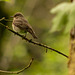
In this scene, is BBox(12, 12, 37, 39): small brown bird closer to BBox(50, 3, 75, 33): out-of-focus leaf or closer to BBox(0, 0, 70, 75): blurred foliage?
BBox(50, 3, 75, 33): out-of-focus leaf

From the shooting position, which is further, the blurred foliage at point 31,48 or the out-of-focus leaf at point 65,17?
the blurred foliage at point 31,48

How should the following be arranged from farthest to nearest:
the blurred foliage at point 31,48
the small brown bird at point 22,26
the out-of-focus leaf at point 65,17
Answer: the blurred foliage at point 31,48
the small brown bird at point 22,26
the out-of-focus leaf at point 65,17

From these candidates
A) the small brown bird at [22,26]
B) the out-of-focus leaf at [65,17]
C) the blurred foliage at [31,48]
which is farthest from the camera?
the blurred foliage at [31,48]

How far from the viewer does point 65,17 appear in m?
1.90

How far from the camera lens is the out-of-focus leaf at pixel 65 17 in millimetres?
1844

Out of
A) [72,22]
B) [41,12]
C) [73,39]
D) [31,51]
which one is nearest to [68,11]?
[72,22]

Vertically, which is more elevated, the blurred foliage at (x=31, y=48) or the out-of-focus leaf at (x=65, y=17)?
the blurred foliage at (x=31, y=48)

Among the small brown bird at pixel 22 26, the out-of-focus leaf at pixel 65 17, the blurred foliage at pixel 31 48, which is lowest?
the out-of-focus leaf at pixel 65 17

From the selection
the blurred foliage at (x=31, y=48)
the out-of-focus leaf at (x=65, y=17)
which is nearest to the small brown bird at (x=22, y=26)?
the out-of-focus leaf at (x=65, y=17)

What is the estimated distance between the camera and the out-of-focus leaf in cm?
184

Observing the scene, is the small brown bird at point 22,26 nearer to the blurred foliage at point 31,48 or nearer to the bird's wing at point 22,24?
the bird's wing at point 22,24

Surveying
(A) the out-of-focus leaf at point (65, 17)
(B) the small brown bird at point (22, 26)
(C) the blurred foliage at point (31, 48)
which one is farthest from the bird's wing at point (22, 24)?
(C) the blurred foliage at point (31, 48)

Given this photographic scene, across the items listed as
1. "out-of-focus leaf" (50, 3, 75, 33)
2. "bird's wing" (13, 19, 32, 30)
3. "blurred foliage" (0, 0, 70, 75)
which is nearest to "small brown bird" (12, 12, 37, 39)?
"bird's wing" (13, 19, 32, 30)

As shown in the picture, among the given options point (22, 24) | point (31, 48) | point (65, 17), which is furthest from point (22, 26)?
point (31, 48)
